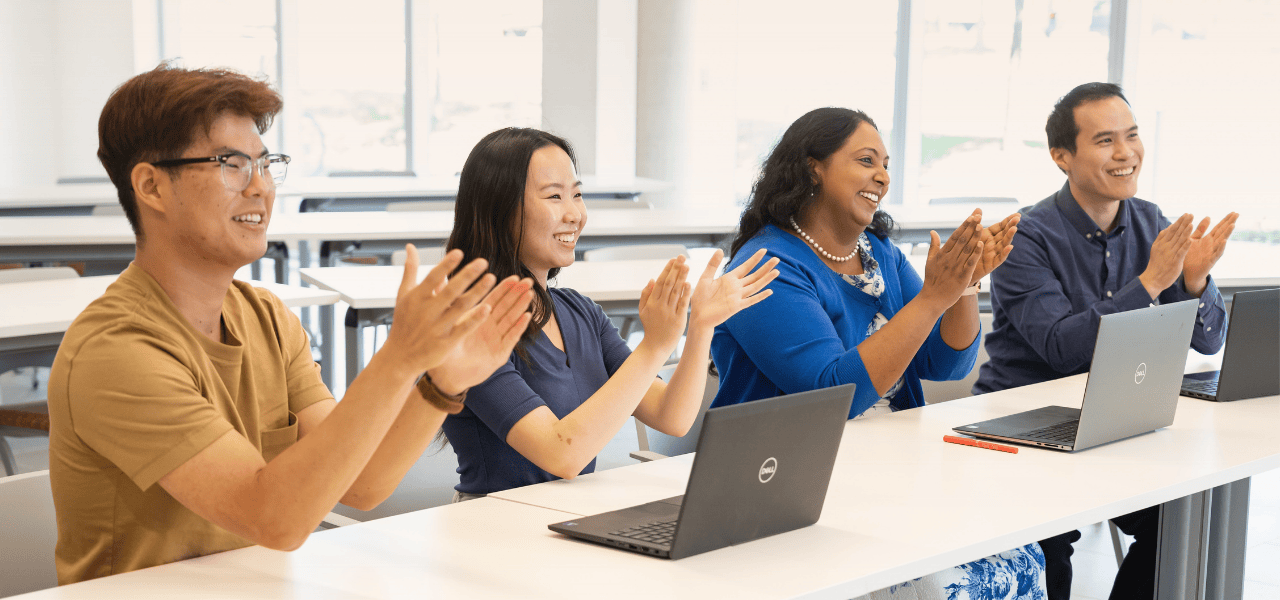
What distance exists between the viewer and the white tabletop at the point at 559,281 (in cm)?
312

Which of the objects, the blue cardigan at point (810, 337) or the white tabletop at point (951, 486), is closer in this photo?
the white tabletop at point (951, 486)

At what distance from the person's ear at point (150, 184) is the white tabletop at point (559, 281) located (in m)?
1.78

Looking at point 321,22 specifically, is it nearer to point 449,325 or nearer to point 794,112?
point 794,112

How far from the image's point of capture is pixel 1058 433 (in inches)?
74.0

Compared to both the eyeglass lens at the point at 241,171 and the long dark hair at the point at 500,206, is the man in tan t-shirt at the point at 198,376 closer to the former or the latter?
the eyeglass lens at the point at 241,171

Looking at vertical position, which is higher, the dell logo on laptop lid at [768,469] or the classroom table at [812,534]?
the dell logo on laptop lid at [768,469]

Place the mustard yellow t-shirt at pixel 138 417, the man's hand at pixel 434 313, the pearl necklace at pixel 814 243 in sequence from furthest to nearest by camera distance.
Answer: the pearl necklace at pixel 814 243, the mustard yellow t-shirt at pixel 138 417, the man's hand at pixel 434 313

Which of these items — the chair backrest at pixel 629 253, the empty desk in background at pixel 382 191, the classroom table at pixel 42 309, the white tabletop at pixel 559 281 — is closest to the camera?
the classroom table at pixel 42 309

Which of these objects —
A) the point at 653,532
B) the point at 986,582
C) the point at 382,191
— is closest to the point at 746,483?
the point at 653,532

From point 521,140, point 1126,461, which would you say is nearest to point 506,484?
point 521,140

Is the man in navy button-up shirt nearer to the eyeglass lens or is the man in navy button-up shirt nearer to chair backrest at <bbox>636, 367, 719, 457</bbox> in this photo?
chair backrest at <bbox>636, 367, 719, 457</bbox>

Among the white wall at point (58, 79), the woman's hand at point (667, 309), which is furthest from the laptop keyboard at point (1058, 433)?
the white wall at point (58, 79)

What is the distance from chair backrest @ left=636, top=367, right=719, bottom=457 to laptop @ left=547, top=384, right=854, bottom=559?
2.40 ft

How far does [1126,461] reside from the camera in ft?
5.70
